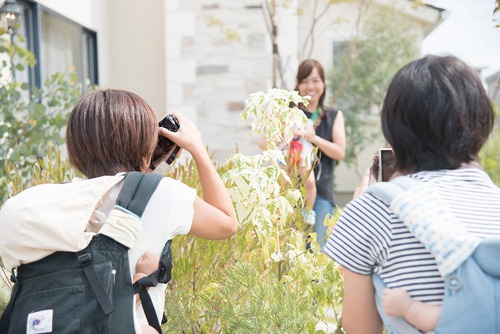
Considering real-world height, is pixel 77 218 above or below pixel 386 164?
below

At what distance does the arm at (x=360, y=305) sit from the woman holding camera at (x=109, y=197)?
18.1 inches

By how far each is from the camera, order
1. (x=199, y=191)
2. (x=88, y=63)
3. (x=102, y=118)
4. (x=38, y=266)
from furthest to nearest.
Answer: (x=88, y=63) < (x=199, y=191) < (x=102, y=118) < (x=38, y=266)

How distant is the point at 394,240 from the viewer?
4.44 ft

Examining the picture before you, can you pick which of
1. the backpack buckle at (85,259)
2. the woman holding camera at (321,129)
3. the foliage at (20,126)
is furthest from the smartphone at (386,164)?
the foliage at (20,126)

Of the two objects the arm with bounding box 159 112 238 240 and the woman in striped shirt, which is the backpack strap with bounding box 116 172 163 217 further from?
the woman in striped shirt

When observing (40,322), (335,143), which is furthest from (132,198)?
(335,143)

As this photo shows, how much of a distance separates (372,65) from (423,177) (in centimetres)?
1135

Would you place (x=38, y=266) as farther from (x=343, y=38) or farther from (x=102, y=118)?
(x=343, y=38)

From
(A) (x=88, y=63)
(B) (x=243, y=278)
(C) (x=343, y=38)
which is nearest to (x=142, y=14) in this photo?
(A) (x=88, y=63)

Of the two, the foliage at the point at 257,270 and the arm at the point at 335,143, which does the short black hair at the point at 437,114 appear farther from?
the arm at the point at 335,143

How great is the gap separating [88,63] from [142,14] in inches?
35.0

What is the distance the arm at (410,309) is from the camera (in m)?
1.31

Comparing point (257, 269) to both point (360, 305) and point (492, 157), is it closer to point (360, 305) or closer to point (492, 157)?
point (360, 305)

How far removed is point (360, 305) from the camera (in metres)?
1.45
